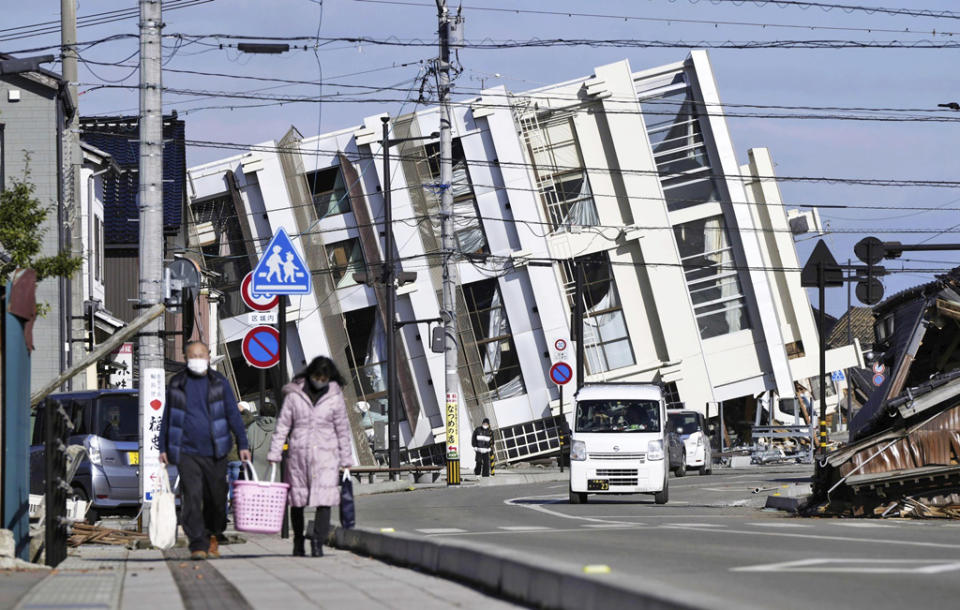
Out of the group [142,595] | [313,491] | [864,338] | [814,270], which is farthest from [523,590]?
[864,338]

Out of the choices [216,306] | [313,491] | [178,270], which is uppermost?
[216,306]

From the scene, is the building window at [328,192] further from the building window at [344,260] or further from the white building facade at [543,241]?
the building window at [344,260]

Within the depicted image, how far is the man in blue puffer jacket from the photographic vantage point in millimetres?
12953

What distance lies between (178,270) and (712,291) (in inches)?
1512

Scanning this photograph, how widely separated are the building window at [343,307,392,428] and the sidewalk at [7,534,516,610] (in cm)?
4346

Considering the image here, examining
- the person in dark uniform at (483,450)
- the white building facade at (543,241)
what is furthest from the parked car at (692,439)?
the white building facade at (543,241)

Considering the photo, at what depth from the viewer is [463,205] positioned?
53.9 m

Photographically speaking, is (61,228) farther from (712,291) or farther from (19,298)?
(712,291)

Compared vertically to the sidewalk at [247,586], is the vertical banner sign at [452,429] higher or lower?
higher

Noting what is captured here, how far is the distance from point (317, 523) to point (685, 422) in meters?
32.0

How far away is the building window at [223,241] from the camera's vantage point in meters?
57.0

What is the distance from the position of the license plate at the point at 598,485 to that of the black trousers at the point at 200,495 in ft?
47.3

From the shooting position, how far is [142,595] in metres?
9.62

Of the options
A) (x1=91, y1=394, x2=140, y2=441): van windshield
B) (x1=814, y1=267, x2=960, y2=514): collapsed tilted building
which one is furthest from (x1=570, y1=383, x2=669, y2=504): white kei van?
(x1=91, y1=394, x2=140, y2=441): van windshield
